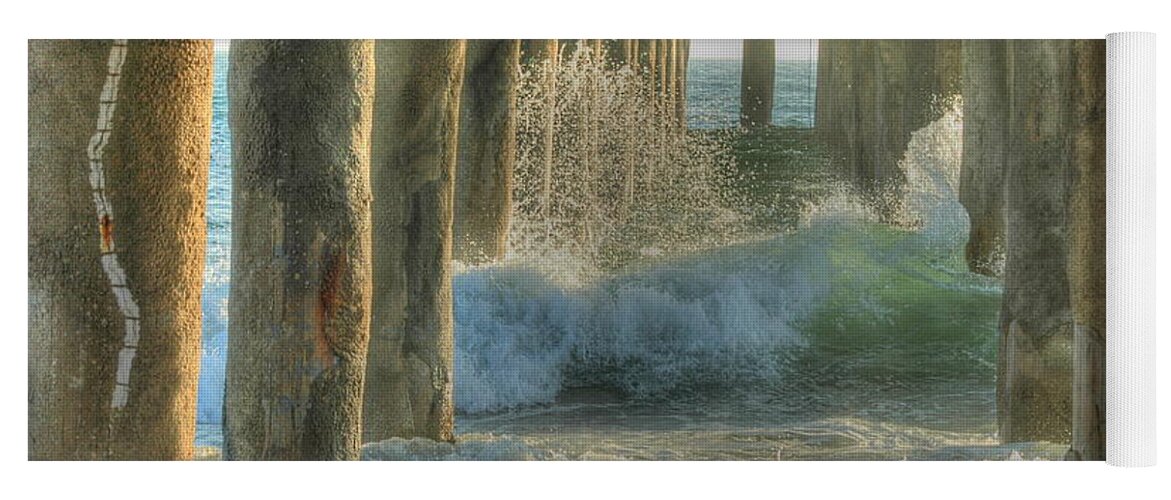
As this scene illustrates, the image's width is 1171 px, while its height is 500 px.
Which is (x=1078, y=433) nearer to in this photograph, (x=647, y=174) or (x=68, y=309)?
(x=647, y=174)

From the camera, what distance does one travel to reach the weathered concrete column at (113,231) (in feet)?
17.4

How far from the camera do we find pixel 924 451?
542 cm

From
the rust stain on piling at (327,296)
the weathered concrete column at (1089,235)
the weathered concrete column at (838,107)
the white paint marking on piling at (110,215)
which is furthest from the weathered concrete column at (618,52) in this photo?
the white paint marking on piling at (110,215)

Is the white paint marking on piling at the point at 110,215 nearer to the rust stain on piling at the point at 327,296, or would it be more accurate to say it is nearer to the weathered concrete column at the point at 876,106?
the rust stain on piling at the point at 327,296

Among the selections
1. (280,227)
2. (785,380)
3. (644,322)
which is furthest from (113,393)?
(785,380)

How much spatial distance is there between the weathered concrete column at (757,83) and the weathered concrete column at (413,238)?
3.46 feet

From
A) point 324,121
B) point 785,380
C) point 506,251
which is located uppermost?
point 324,121

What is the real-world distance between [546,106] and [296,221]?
3.33 feet

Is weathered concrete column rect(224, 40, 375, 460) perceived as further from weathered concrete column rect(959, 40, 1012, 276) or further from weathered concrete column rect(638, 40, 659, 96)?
weathered concrete column rect(959, 40, 1012, 276)

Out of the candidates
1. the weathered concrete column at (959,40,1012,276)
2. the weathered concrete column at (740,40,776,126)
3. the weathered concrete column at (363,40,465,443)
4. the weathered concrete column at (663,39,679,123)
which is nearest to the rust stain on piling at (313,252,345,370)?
the weathered concrete column at (363,40,465,443)

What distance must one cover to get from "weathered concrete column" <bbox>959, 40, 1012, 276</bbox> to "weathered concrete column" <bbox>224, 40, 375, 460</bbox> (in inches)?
88.0

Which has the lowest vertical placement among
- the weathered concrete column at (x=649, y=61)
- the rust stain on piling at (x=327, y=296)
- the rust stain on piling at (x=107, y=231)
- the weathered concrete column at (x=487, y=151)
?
the rust stain on piling at (x=327, y=296)

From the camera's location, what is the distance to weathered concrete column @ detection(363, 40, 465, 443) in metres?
5.37
